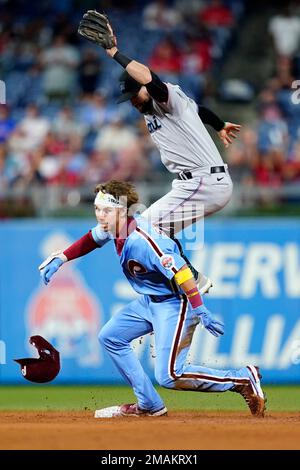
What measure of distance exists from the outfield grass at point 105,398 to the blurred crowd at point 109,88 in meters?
3.01

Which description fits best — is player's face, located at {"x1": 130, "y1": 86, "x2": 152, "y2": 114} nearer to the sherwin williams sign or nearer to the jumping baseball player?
the jumping baseball player

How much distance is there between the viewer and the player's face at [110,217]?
29.1ft

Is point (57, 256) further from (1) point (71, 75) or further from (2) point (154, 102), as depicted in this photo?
(1) point (71, 75)

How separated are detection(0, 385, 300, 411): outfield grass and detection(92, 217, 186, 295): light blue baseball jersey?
6.92 ft

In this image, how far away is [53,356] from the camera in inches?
375

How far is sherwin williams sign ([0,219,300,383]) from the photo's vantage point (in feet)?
44.2

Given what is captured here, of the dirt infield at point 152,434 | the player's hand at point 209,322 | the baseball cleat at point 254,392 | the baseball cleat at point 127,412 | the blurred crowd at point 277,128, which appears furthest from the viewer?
the blurred crowd at point 277,128

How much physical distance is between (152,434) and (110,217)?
196 centimetres

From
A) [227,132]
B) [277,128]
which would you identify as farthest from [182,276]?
[277,128]

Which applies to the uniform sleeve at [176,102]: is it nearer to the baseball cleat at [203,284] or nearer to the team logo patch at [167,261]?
the team logo patch at [167,261]

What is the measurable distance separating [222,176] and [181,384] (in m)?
1.84

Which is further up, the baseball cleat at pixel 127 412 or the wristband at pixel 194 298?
the wristband at pixel 194 298

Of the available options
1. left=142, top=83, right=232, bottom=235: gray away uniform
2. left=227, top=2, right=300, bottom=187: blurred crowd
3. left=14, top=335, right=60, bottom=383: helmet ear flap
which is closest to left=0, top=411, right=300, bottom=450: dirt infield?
left=14, top=335, right=60, bottom=383: helmet ear flap

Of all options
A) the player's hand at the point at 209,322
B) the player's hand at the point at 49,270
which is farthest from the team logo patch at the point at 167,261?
the player's hand at the point at 49,270
